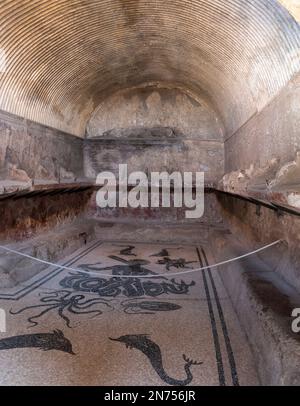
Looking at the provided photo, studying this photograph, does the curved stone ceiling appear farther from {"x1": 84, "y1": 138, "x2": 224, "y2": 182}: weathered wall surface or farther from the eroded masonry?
{"x1": 84, "y1": 138, "x2": 224, "y2": 182}: weathered wall surface

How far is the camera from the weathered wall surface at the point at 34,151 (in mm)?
5215

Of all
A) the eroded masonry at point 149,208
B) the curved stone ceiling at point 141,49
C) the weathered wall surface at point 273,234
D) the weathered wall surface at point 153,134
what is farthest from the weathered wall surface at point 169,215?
the curved stone ceiling at point 141,49

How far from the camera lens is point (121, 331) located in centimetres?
332

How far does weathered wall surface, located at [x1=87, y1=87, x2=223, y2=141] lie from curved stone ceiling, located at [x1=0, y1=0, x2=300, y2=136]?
1314 millimetres

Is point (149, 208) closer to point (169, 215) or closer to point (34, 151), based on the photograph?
point (169, 215)

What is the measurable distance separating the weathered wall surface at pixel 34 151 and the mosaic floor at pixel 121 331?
1876 mm

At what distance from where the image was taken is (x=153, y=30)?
5750mm

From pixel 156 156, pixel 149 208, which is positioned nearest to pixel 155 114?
pixel 156 156

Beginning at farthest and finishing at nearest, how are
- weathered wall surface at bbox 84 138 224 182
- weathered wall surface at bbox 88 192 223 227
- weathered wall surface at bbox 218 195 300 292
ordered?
1. weathered wall surface at bbox 84 138 224 182
2. weathered wall surface at bbox 88 192 223 227
3. weathered wall surface at bbox 218 195 300 292

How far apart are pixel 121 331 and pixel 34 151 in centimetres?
415

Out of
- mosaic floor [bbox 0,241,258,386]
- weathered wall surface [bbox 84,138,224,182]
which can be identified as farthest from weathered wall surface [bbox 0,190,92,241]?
weathered wall surface [bbox 84,138,224,182]

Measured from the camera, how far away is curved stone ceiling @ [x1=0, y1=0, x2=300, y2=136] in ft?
13.9
